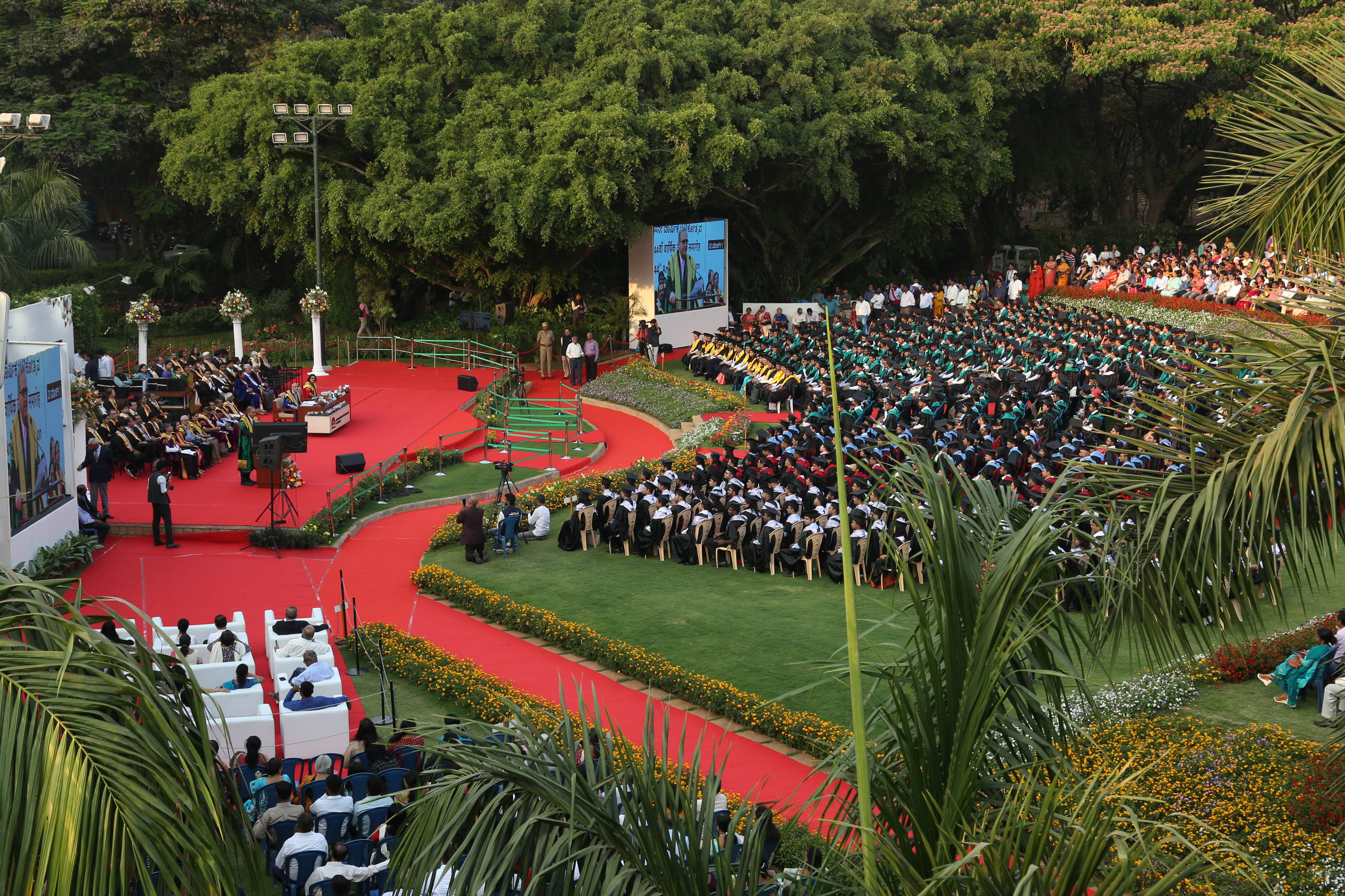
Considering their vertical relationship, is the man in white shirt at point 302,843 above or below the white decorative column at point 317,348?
below

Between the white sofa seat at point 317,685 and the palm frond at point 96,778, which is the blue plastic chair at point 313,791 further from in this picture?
the palm frond at point 96,778

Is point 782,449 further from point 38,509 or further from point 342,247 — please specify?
point 342,247

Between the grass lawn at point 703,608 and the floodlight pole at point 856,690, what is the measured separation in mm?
9909

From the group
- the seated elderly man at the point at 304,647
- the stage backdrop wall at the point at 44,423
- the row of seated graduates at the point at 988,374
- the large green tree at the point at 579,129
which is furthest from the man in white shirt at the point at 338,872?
the large green tree at the point at 579,129

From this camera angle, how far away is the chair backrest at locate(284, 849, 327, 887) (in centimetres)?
957

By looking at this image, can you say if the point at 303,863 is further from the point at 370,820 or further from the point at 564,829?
the point at 564,829

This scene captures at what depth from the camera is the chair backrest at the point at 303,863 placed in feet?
31.4

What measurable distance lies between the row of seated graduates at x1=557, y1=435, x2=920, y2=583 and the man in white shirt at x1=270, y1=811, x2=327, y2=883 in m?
→ 9.67

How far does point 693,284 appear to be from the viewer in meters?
37.6

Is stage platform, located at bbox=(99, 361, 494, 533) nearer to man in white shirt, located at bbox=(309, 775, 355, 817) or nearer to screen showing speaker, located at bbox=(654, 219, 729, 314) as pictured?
screen showing speaker, located at bbox=(654, 219, 729, 314)

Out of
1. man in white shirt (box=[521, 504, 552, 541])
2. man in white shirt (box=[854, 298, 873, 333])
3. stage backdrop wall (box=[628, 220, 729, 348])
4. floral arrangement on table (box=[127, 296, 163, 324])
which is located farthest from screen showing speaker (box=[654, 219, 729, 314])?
man in white shirt (box=[521, 504, 552, 541])

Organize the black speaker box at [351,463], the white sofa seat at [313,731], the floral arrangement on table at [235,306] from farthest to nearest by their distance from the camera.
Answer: the floral arrangement on table at [235,306]
the black speaker box at [351,463]
the white sofa seat at [313,731]

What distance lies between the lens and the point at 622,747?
15.0 feet

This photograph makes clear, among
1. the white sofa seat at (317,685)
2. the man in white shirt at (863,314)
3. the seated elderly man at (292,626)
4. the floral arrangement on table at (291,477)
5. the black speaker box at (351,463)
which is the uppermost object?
the man in white shirt at (863,314)
